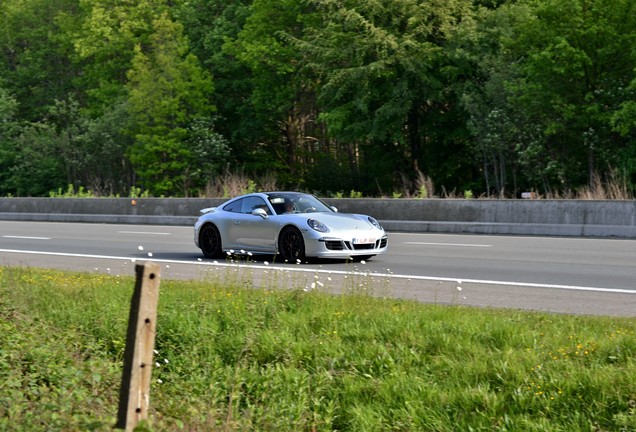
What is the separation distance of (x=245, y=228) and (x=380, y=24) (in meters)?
32.1

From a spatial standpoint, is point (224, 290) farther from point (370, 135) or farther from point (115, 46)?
point (115, 46)

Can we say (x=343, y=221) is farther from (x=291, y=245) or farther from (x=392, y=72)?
(x=392, y=72)

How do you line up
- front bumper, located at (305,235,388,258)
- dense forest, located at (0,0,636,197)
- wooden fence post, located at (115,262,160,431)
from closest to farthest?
wooden fence post, located at (115,262,160,431), front bumper, located at (305,235,388,258), dense forest, located at (0,0,636,197)

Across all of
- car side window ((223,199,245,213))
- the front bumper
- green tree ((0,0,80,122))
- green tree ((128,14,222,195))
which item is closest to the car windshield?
car side window ((223,199,245,213))

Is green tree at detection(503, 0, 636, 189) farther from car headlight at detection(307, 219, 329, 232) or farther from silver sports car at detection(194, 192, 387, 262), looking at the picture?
car headlight at detection(307, 219, 329, 232)

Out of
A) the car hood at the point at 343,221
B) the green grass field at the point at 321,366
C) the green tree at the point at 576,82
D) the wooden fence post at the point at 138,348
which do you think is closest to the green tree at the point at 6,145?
the green tree at the point at 576,82

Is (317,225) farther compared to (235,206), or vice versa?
(235,206)

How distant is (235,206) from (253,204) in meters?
0.48

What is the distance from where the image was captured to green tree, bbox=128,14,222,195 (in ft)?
195

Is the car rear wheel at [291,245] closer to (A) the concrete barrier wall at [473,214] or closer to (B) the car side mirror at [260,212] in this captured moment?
(B) the car side mirror at [260,212]

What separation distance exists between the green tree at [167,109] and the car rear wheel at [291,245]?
4117 cm

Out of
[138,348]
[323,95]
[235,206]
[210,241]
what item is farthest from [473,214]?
[323,95]

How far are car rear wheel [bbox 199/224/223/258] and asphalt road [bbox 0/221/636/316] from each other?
21 centimetres

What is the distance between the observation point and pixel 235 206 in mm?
18516
